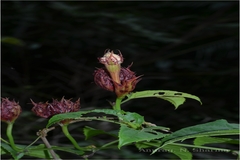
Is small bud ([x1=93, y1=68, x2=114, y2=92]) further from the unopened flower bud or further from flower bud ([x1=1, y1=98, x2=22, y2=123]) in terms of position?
flower bud ([x1=1, y1=98, x2=22, y2=123])

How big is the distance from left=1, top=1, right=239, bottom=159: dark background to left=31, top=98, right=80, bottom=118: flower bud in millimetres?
1106

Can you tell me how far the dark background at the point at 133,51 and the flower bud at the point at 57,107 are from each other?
111cm

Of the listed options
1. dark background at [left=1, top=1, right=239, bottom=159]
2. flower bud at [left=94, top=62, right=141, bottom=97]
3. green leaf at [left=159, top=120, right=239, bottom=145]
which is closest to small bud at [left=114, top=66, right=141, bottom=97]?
flower bud at [left=94, top=62, right=141, bottom=97]

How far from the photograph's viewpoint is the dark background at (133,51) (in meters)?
1.95

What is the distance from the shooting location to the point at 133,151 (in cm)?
175

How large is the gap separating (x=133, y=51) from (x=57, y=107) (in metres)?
1.45

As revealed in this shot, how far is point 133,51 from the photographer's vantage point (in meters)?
2.11

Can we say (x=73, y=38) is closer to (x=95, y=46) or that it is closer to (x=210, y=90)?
(x=95, y=46)

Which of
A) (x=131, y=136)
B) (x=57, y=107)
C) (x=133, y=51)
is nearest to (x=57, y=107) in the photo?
(x=57, y=107)

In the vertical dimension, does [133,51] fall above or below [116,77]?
above

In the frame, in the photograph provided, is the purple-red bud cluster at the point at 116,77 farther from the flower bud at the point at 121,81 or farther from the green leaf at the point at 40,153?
the green leaf at the point at 40,153

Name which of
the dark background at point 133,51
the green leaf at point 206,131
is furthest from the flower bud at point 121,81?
the dark background at point 133,51

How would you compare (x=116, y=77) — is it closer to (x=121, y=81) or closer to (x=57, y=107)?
(x=121, y=81)

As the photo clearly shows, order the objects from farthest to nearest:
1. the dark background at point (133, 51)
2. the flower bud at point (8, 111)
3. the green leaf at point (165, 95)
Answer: the dark background at point (133, 51) → the flower bud at point (8, 111) → the green leaf at point (165, 95)
